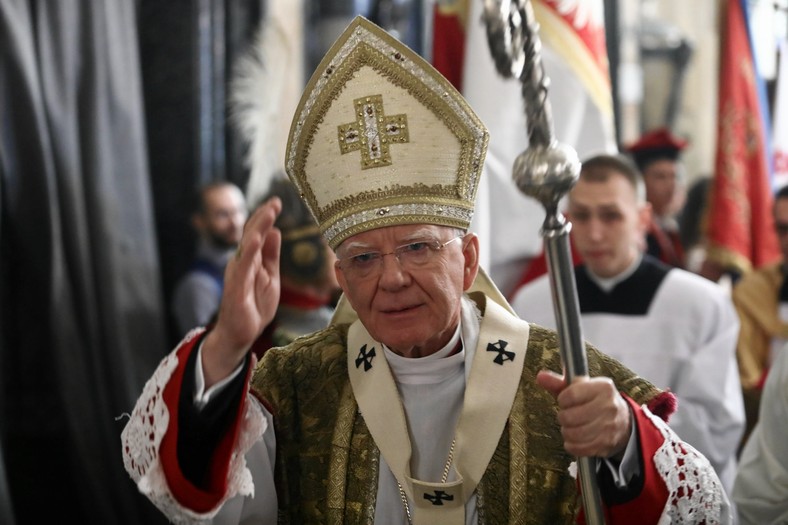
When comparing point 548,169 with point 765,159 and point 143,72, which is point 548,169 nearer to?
point 143,72

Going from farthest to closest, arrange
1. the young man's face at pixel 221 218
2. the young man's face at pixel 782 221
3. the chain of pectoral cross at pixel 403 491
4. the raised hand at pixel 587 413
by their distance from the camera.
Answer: the young man's face at pixel 221 218 → the young man's face at pixel 782 221 → the chain of pectoral cross at pixel 403 491 → the raised hand at pixel 587 413

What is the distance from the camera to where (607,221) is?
4.62 meters

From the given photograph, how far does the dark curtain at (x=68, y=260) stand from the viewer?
4.78 meters

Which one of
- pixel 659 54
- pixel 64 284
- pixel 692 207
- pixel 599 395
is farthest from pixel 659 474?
pixel 659 54

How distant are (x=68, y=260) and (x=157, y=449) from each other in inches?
116

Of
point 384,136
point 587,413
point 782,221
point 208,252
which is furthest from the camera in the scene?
point 208,252

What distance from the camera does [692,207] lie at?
28.2ft

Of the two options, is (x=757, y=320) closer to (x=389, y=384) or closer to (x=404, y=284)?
(x=389, y=384)

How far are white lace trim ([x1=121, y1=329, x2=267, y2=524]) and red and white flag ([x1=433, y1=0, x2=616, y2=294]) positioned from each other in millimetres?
2679

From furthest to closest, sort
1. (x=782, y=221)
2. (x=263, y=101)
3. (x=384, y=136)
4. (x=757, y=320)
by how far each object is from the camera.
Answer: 1. (x=263, y=101)
2. (x=757, y=320)
3. (x=782, y=221)
4. (x=384, y=136)

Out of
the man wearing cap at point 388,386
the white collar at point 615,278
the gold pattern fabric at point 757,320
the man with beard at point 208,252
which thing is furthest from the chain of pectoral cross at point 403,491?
the man with beard at point 208,252

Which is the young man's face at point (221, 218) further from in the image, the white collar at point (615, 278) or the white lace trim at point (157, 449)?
the white lace trim at point (157, 449)

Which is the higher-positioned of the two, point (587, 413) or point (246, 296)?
point (246, 296)

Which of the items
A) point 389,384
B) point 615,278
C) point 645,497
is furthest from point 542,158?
point 615,278
